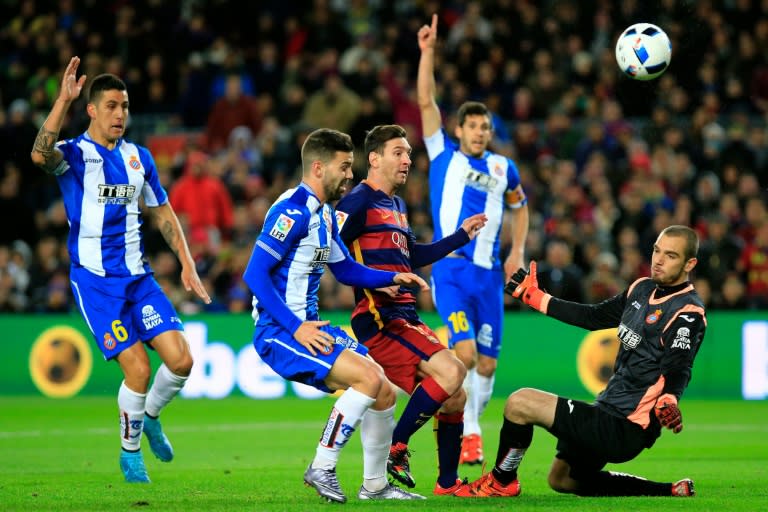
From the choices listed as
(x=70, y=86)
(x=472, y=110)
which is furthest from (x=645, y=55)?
(x=70, y=86)

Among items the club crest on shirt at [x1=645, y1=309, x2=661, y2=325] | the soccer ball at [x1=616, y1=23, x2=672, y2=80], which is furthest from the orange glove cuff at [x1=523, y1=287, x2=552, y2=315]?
the soccer ball at [x1=616, y1=23, x2=672, y2=80]

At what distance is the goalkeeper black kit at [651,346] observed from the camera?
7562mm

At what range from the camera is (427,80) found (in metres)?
10.5

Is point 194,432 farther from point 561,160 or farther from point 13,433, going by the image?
point 561,160

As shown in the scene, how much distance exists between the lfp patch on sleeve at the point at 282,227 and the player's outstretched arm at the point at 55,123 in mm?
1857

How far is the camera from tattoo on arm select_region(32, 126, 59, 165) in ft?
27.8

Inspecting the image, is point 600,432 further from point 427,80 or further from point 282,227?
point 427,80

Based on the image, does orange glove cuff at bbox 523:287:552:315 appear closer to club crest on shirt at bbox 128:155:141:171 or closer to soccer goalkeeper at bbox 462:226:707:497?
soccer goalkeeper at bbox 462:226:707:497

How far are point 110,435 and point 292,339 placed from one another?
581 centimetres

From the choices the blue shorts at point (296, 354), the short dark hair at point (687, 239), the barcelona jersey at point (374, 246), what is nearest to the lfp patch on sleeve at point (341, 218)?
the barcelona jersey at point (374, 246)

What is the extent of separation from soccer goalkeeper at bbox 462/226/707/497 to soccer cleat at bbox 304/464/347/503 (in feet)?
3.43

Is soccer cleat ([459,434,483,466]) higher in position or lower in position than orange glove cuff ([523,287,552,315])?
lower

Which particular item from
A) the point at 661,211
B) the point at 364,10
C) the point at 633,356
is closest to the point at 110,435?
the point at 633,356

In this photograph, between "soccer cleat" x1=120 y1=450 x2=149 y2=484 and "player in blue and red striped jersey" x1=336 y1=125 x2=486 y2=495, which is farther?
"soccer cleat" x1=120 y1=450 x2=149 y2=484
